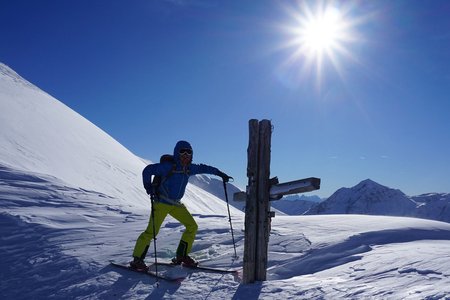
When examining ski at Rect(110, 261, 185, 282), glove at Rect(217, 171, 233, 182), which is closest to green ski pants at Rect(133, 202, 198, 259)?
ski at Rect(110, 261, 185, 282)

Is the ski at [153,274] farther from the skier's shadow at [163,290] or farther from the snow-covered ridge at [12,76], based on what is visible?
the snow-covered ridge at [12,76]

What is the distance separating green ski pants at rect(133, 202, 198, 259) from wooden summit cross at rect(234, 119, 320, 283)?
1359 millimetres

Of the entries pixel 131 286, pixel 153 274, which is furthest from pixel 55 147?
pixel 131 286

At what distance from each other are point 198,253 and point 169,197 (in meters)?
1.90

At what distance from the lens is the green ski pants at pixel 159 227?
22.5 ft

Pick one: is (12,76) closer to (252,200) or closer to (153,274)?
(153,274)

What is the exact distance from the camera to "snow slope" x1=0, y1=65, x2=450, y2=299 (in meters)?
5.45

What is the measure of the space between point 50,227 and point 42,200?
2.77 m

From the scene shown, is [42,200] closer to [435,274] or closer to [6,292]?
[6,292]

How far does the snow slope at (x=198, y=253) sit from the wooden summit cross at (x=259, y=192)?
1.34 feet

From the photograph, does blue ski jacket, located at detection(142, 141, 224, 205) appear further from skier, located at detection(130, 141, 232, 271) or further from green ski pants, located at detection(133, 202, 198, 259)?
green ski pants, located at detection(133, 202, 198, 259)

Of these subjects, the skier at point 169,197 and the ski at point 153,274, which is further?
the skier at point 169,197

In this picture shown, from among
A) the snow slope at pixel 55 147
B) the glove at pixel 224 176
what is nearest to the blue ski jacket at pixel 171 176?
the glove at pixel 224 176

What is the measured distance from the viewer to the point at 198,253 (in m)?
8.30
